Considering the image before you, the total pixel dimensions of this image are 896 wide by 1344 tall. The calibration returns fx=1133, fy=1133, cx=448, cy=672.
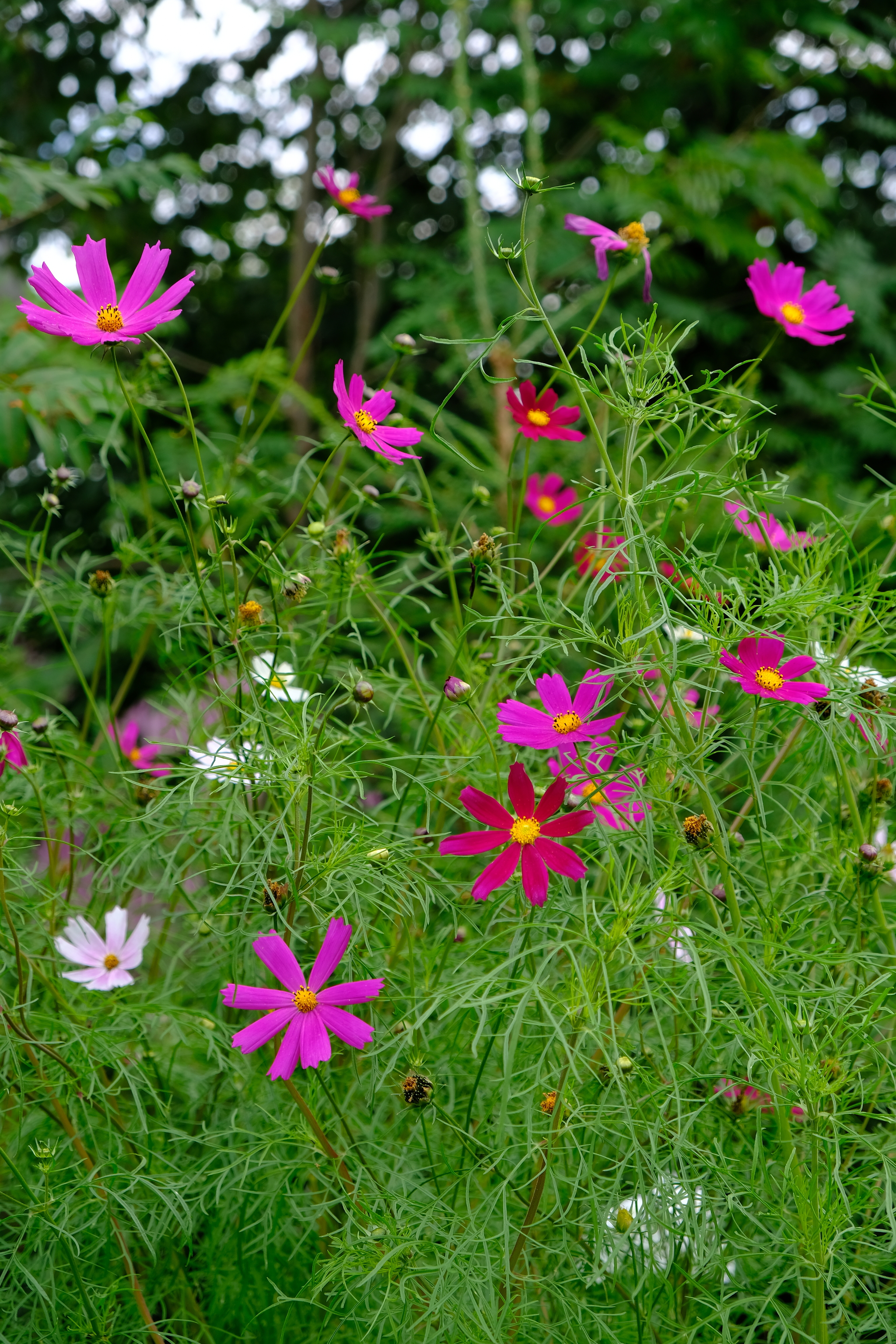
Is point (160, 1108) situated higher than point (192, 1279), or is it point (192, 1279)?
point (160, 1108)

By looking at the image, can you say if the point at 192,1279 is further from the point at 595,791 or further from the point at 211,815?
the point at 595,791

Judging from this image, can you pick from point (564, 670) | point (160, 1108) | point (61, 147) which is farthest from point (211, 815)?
point (61, 147)

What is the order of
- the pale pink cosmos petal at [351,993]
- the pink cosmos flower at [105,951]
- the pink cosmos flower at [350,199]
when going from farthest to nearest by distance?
1. the pink cosmos flower at [350,199]
2. the pink cosmos flower at [105,951]
3. the pale pink cosmos petal at [351,993]

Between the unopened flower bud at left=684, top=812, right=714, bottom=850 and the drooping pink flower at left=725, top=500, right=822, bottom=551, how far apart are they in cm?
16

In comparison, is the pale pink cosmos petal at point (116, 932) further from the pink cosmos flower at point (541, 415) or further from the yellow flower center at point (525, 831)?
the pink cosmos flower at point (541, 415)

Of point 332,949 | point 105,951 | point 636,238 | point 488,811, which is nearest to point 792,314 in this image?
point 636,238

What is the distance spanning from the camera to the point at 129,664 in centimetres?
235

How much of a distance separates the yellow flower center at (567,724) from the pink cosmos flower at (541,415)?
211 millimetres

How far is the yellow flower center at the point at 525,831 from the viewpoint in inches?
22.9

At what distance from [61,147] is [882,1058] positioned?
2.83 m

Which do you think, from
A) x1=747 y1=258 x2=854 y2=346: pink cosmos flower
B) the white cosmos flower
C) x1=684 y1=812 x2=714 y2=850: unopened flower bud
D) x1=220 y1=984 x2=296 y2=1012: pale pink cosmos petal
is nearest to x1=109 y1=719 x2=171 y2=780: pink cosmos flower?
the white cosmos flower

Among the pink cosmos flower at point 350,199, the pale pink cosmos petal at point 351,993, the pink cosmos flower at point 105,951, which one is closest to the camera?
the pale pink cosmos petal at point 351,993

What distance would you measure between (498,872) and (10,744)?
0.30 m

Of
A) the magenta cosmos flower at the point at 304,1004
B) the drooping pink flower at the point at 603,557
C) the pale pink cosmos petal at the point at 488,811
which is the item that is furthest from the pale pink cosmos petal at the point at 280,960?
the drooping pink flower at the point at 603,557
